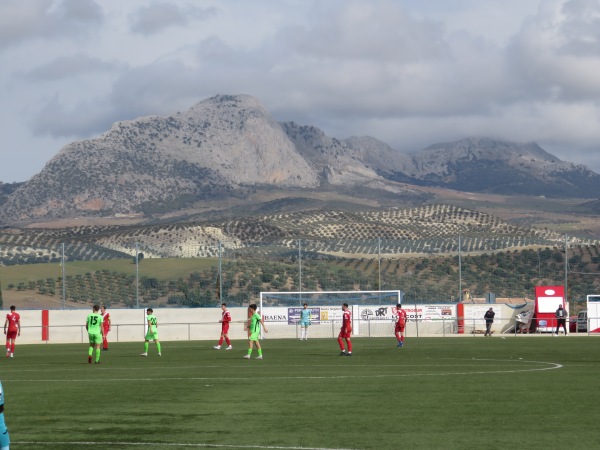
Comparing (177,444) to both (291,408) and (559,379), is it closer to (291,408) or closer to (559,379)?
(291,408)

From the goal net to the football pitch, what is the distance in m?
24.9

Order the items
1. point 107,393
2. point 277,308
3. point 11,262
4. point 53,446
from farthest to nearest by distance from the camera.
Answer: point 11,262 < point 277,308 < point 107,393 < point 53,446

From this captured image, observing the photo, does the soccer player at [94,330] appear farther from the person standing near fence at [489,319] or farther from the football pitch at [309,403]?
the person standing near fence at [489,319]

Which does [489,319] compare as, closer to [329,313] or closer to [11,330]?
[329,313]

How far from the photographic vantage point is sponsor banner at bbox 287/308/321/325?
208 feet

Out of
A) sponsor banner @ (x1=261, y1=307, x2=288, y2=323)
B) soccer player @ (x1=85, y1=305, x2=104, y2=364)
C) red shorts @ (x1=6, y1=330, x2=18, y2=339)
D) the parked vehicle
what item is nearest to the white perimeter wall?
sponsor banner @ (x1=261, y1=307, x2=288, y2=323)

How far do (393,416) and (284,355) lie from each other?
72.8 feet

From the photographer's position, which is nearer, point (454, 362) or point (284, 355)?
point (454, 362)

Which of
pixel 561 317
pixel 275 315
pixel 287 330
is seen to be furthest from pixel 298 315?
pixel 561 317

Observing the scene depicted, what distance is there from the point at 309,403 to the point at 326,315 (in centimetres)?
4233

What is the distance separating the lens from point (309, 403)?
2222 centimetres

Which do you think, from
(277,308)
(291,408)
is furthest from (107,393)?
(277,308)

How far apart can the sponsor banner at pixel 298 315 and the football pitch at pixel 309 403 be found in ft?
80.9

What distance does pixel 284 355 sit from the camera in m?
41.9
